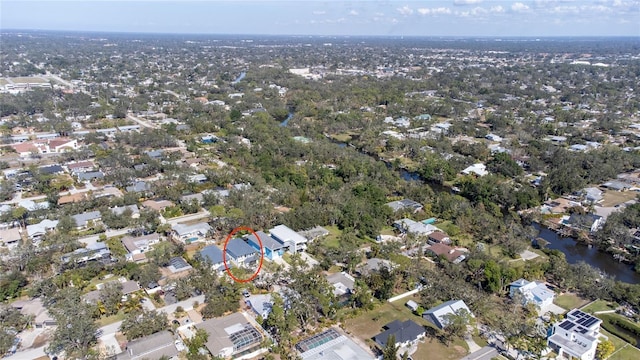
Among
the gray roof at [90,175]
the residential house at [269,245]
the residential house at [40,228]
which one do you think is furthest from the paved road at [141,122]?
the residential house at [269,245]

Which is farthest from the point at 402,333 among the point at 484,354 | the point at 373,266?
the point at 373,266

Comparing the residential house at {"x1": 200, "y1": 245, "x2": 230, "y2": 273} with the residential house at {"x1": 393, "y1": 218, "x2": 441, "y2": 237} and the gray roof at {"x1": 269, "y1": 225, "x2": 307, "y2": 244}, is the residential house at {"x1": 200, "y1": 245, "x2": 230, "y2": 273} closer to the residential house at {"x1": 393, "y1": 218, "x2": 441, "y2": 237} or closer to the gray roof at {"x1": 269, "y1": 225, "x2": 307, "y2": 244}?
the gray roof at {"x1": 269, "y1": 225, "x2": 307, "y2": 244}

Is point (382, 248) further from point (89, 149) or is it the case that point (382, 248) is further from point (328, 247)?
point (89, 149)

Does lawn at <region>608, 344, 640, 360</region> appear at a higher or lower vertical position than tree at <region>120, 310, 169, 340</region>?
lower

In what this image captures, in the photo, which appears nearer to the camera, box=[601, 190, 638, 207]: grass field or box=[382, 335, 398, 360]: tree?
box=[382, 335, 398, 360]: tree

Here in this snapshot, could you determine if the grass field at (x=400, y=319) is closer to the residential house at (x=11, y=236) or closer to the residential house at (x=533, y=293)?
the residential house at (x=533, y=293)

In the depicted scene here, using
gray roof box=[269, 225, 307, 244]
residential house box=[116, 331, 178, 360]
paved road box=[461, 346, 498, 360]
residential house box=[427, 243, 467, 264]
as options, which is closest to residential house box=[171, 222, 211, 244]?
gray roof box=[269, 225, 307, 244]

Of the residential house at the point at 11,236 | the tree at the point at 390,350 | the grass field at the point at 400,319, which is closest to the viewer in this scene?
the tree at the point at 390,350
